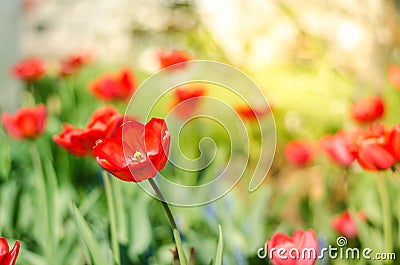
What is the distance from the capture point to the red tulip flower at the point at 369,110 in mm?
1600

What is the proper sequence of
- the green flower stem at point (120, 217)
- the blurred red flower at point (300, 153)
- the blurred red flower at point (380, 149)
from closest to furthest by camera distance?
1. the blurred red flower at point (380, 149)
2. the green flower stem at point (120, 217)
3. the blurred red flower at point (300, 153)

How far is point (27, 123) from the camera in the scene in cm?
145

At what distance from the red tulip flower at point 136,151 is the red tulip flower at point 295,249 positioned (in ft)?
0.63

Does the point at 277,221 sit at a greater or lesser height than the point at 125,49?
lesser

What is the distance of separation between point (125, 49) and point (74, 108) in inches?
107

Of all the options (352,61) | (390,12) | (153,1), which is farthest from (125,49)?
(390,12)

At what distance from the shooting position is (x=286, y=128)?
288 centimetres

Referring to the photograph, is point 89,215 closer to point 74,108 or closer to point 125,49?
Answer: point 74,108

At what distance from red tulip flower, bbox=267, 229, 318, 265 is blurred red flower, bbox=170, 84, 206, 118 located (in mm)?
689

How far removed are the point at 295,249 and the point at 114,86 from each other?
1.06 meters

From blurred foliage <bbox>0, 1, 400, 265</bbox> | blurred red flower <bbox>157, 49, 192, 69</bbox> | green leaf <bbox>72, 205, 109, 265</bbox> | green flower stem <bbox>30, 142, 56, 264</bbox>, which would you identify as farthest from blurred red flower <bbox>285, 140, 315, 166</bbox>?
green leaf <bbox>72, 205, 109, 265</bbox>

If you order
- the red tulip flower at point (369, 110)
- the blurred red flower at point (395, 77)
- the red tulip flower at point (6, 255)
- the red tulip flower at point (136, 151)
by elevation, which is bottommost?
the red tulip flower at point (6, 255)

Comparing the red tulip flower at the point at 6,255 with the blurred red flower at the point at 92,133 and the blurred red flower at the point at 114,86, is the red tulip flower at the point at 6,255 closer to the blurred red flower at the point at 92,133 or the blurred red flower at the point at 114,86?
the blurred red flower at the point at 92,133

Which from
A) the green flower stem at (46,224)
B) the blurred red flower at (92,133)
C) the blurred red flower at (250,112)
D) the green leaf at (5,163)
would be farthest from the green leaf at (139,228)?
the blurred red flower at (250,112)
